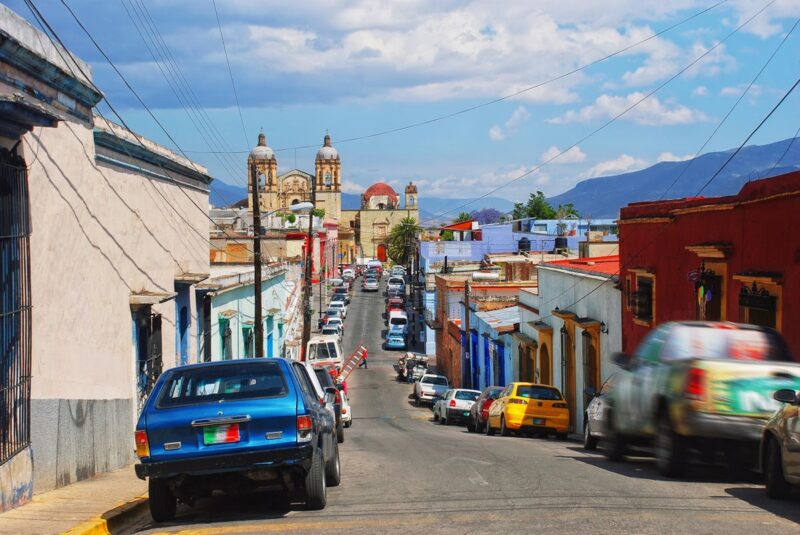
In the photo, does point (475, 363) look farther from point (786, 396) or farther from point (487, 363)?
point (786, 396)

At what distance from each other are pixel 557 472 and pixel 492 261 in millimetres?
56660

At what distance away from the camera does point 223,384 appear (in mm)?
10508

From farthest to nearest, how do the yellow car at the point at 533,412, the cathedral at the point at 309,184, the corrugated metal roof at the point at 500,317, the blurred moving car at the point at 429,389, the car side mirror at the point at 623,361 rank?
the cathedral at the point at 309,184 → the blurred moving car at the point at 429,389 → the corrugated metal roof at the point at 500,317 → the yellow car at the point at 533,412 → the car side mirror at the point at 623,361


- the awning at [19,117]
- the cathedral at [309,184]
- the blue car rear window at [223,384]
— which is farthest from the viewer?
the cathedral at [309,184]

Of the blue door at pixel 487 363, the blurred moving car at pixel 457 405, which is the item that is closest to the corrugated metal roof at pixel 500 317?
the blue door at pixel 487 363

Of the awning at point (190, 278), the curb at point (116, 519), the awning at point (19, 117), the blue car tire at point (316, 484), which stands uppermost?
the awning at point (19, 117)

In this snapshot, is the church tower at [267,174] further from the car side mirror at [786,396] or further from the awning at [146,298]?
the car side mirror at [786,396]

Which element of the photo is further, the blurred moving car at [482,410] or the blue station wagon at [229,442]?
the blurred moving car at [482,410]

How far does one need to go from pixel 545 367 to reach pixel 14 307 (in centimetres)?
2653

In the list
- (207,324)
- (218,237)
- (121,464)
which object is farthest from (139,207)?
(218,237)

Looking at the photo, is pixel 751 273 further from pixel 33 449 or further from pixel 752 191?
pixel 33 449

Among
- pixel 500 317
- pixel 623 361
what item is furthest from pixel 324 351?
pixel 623 361

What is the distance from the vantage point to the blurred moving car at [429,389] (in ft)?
157

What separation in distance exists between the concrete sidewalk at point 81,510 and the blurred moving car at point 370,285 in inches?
4021
